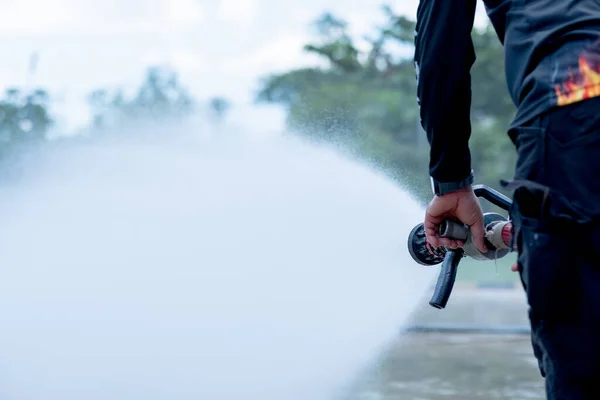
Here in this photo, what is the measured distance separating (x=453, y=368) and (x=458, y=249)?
3100 mm

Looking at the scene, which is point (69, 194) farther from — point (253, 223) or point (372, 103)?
point (372, 103)

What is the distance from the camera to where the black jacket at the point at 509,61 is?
1.36 m

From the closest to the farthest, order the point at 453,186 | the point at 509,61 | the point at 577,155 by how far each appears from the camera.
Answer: the point at 577,155
the point at 509,61
the point at 453,186

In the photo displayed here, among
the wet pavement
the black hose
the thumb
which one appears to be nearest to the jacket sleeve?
the thumb

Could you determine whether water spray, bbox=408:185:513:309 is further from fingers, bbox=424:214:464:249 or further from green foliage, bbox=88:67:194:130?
green foliage, bbox=88:67:194:130

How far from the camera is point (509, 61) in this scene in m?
1.49

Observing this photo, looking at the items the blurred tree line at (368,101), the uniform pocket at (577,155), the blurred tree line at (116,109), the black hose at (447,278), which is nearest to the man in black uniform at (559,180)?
the uniform pocket at (577,155)

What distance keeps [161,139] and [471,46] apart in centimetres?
581

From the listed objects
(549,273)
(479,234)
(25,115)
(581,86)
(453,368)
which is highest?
(25,115)

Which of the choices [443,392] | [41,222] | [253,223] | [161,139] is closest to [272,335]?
[253,223]

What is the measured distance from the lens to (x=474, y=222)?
5.54 feet

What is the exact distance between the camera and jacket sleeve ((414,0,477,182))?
1.56 meters

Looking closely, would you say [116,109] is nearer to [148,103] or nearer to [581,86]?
[148,103]

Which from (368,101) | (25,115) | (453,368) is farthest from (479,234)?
(368,101)
